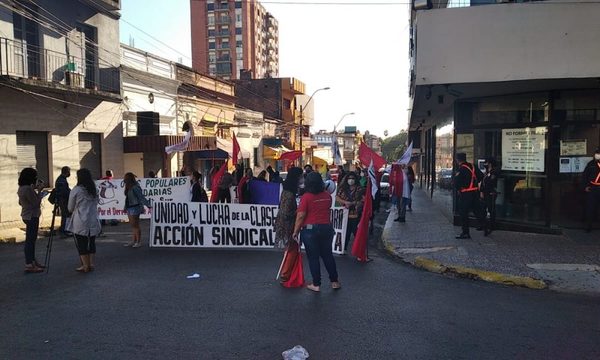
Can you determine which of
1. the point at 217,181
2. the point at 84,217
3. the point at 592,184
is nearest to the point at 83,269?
the point at 84,217

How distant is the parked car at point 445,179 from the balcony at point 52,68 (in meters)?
12.5

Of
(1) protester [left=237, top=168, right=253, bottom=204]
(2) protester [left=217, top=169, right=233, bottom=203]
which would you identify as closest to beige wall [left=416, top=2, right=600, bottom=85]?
(1) protester [left=237, top=168, right=253, bottom=204]

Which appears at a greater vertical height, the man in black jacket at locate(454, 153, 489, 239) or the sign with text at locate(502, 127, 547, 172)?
the sign with text at locate(502, 127, 547, 172)

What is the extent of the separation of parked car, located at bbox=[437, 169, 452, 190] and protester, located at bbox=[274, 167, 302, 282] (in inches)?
353

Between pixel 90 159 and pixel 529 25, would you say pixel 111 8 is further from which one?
pixel 529 25

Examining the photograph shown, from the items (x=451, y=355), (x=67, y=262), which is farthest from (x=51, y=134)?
(x=451, y=355)

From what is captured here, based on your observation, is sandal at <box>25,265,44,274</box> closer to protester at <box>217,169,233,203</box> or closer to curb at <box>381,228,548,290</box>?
protester at <box>217,169,233,203</box>

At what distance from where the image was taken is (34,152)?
15.6 meters

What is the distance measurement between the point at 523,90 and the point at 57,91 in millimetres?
13669

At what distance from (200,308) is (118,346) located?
4.42 ft

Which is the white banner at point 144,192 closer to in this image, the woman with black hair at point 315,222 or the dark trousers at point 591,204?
the woman with black hair at point 315,222

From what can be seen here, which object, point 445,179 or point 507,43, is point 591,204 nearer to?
point 507,43

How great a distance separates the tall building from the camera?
10094 cm

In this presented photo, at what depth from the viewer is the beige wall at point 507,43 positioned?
952 cm
